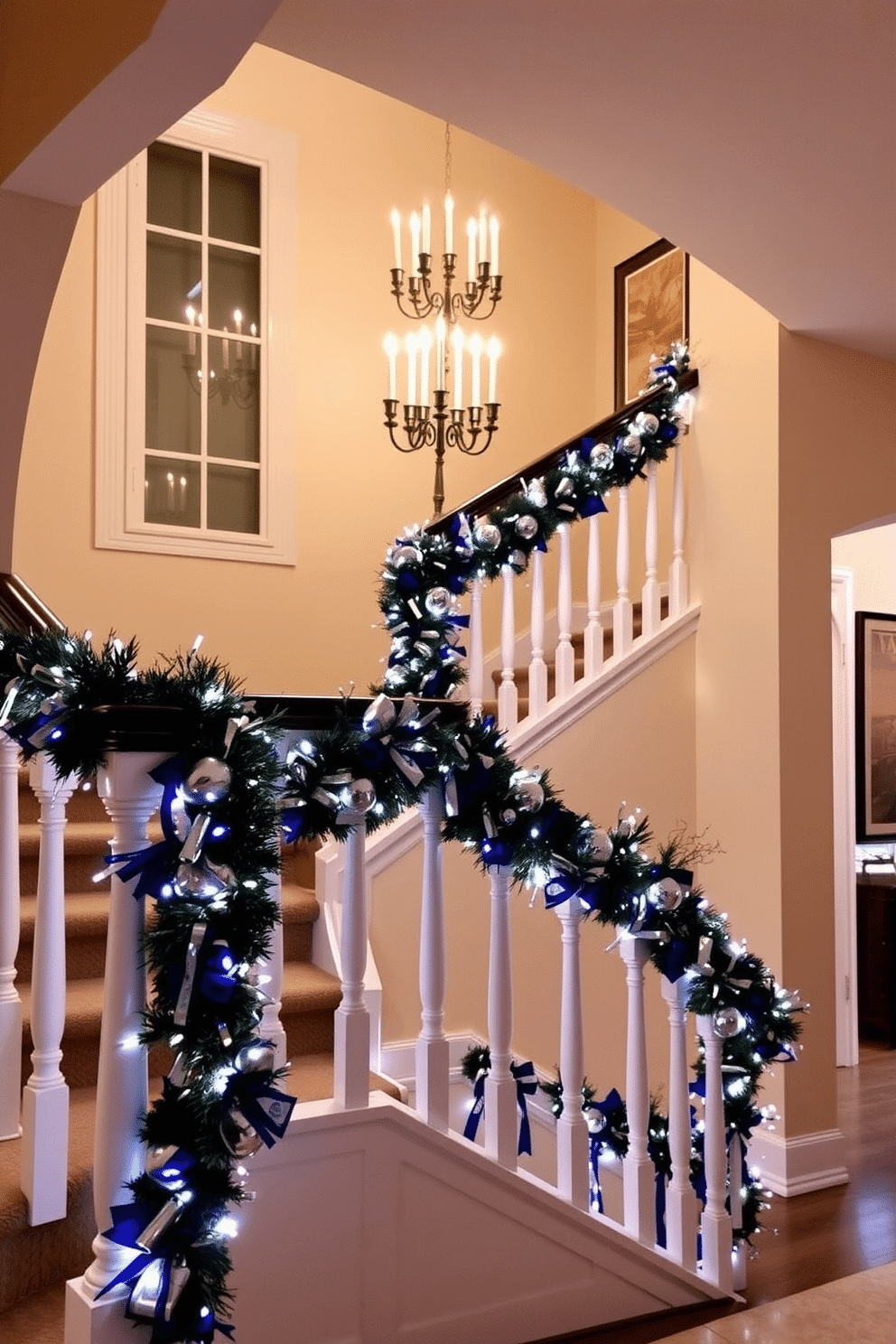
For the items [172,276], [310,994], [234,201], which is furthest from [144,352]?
[310,994]

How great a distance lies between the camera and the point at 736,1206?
2.65 m

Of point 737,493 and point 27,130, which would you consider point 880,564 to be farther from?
point 27,130

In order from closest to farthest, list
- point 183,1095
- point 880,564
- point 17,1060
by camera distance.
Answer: point 183,1095
point 17,1060
point 880,564

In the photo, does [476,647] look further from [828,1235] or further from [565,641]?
[828,1235]

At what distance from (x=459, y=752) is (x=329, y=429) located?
141 inches

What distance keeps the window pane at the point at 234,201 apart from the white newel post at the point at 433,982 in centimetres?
387

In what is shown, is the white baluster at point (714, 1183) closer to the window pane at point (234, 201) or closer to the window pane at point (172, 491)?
the window pane at point (172, 491)

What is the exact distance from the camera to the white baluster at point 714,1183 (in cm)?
257

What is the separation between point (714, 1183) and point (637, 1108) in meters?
0.32

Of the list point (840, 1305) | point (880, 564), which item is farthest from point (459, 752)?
point (880, 564)

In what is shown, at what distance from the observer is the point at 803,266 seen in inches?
143

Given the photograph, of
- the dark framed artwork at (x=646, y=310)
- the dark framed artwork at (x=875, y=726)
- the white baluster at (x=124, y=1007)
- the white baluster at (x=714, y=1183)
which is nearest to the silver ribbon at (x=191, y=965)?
the white baluster at (x=124, y=1007)

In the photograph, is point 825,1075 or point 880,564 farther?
point 880,564

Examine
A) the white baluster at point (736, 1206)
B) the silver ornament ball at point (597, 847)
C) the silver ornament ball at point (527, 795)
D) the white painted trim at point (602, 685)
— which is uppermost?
the white painted trim at point (602, 685)
